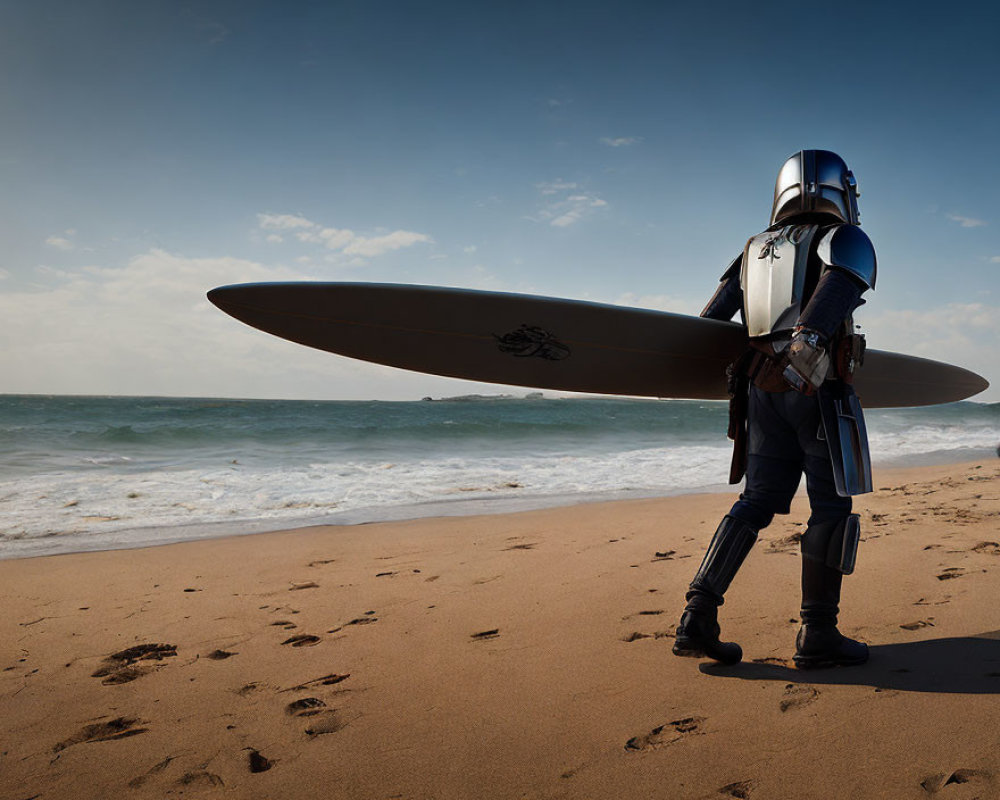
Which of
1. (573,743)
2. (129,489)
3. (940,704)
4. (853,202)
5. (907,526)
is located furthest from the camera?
(129,489)

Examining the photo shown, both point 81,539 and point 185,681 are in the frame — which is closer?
point 185,681

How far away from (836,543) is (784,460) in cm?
30

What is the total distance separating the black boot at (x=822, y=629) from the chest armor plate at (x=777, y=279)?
31.5 inches

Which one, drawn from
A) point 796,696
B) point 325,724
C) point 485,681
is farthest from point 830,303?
point 325,724

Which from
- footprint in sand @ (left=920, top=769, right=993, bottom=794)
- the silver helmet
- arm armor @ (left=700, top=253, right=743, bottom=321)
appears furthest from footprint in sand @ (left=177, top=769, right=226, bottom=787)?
the silver helmet

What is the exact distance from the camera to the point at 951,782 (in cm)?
129

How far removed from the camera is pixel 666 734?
1539mm

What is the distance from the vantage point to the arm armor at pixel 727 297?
2432 millimetres

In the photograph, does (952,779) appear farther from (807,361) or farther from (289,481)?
(289,481)

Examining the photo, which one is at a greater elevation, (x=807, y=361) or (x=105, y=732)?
(x=807, y=361)

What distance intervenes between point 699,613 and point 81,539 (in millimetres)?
4059

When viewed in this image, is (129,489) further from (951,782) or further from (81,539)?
(951,782)

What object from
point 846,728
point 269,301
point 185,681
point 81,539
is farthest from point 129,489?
point 846,728

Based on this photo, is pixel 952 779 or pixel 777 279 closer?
pixel 952 779
